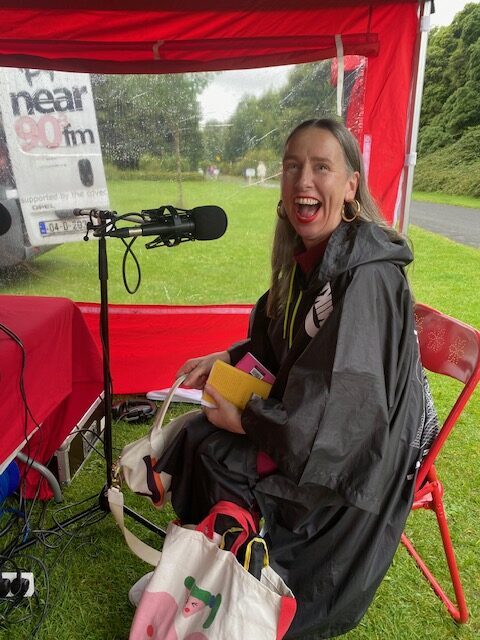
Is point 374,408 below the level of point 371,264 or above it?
below

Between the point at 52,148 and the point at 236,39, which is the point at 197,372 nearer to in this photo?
the point at 52,148

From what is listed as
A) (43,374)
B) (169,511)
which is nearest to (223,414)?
(43,374)

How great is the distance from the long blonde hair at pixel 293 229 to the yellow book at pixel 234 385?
311mm

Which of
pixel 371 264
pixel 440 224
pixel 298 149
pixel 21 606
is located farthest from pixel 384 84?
pixel 440 224

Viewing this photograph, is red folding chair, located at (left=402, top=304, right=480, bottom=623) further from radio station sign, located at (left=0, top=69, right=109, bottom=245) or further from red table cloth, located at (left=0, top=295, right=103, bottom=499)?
radio station sign, located at (left=0, top=69, right=109, bottom=245)

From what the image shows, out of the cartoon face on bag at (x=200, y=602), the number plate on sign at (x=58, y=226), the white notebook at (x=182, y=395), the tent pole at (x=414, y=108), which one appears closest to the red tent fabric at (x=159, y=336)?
the white notebook at (x=182, y=395)

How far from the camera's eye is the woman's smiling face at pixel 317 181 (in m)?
1.56

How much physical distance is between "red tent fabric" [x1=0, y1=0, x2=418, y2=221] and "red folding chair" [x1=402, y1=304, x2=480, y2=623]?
56.5 inches

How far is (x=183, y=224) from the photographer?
1654 mm

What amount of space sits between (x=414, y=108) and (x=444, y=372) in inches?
63.7

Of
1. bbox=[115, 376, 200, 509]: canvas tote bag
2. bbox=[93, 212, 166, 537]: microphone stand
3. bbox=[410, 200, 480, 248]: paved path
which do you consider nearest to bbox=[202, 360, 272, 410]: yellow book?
bbox=[115, 376, 200, 509]: canvas tote bag

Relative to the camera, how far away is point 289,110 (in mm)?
2873

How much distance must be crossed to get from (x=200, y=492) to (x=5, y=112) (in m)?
2.30

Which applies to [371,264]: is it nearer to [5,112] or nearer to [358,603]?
[358,603]
